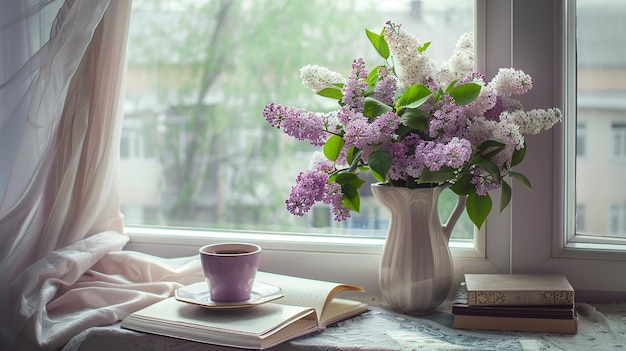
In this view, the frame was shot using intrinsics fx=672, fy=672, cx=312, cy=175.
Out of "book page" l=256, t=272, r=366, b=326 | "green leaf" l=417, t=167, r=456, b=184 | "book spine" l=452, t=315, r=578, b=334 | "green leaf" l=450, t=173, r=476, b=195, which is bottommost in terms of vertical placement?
"book spine" l=452, t=315, r=578, b=334

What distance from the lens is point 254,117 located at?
1415 millimetres

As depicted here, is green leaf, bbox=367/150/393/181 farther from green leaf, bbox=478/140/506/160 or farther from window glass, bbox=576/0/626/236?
window glass, bbox=576/0/626/236

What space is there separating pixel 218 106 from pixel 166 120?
124 mm

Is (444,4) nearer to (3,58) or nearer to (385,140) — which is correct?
(385,140)

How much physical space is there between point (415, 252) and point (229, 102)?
0.55m

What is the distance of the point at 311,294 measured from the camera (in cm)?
109

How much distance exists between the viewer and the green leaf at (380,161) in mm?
971

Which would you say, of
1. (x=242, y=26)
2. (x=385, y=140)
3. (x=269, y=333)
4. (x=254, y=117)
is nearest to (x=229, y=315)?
(x=269, y=333)

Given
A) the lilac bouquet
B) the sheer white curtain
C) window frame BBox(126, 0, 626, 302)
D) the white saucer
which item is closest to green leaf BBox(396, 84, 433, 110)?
the lilac bouquet

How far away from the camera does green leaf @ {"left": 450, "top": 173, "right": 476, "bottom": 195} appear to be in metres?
1.03

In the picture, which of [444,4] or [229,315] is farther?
[444,4]

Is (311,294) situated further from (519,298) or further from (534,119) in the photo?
(534,119)

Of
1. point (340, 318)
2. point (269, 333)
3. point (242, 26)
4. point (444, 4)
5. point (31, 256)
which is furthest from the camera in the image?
point (242, 26)

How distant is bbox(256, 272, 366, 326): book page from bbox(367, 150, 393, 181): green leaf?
24 centimetres
